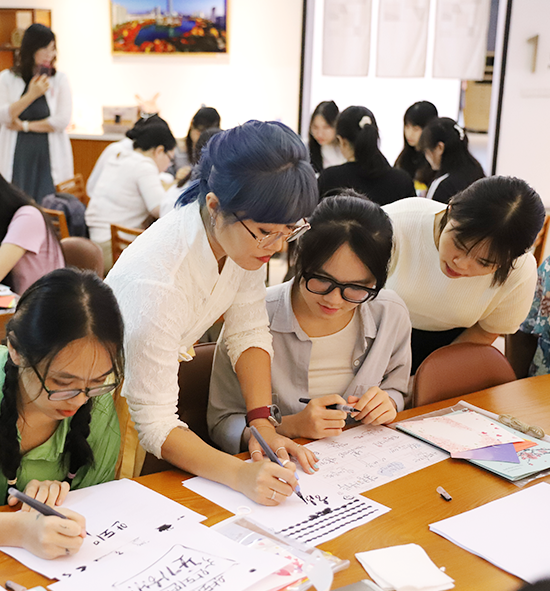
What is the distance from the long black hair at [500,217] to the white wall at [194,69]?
4.68 meters

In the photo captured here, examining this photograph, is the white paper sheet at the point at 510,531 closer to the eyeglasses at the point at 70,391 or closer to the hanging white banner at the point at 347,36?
the eyeglasses at the point at 70,391

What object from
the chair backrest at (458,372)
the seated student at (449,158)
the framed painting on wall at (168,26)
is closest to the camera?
the chair backrest at (458,372)

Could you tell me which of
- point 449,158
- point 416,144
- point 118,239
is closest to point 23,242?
point 118,239

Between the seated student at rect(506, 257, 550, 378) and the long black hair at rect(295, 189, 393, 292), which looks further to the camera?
the seated student at rect(506, 257, 550, 378)

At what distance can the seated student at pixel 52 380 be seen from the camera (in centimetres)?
118

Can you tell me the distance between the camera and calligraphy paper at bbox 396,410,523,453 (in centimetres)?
154

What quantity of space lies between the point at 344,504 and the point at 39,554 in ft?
1.73

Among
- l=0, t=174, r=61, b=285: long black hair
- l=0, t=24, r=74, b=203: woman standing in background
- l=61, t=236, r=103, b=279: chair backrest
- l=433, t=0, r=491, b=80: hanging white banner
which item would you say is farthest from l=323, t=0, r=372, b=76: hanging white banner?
l=0, t=174, r=61, b=285: long black hair

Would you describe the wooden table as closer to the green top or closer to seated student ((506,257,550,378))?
the green top

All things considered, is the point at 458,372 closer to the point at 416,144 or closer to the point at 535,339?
the point at 535,339

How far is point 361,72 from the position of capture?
18.6ft

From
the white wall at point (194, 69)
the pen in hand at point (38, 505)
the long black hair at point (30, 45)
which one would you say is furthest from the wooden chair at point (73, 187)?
the pen in hand at point (38, 505)

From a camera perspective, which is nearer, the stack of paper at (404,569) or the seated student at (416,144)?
the stack of paper at (404,569)

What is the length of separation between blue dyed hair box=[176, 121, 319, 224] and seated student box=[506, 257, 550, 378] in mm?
1304
